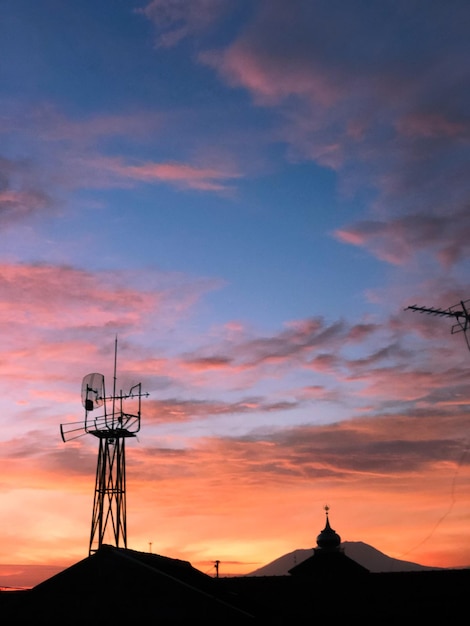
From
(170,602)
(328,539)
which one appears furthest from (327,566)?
(170,602)

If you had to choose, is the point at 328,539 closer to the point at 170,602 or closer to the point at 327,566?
the point at 327,566

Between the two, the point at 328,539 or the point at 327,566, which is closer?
the point at 327,566

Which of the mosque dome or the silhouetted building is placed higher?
the mosque dome

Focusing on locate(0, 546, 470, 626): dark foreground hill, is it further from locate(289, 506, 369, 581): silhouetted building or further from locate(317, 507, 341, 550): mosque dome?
locate(317, 507, 341, 550): mosque dome

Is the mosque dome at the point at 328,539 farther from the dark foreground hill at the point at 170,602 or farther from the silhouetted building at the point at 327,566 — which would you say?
the dark foreground hill at the point at 170,602

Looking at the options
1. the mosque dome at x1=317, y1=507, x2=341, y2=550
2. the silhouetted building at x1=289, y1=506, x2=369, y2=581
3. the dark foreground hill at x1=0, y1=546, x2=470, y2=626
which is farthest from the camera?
the mosque dome at x1=317, y1=507, x2=341, y2=550

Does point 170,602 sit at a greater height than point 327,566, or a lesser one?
lesser

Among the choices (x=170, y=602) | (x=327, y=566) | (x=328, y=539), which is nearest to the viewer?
(x=170, y=602)

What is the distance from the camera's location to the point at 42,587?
3712 centimetres

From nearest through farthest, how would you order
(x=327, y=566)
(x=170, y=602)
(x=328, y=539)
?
(x=170, y=602) → (x=327, y=566) → (x=328, y=539)

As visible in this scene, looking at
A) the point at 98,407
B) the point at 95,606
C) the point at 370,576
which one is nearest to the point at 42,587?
the point at 95,606

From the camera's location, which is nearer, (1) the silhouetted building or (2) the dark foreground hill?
(2) the dark foreground hill

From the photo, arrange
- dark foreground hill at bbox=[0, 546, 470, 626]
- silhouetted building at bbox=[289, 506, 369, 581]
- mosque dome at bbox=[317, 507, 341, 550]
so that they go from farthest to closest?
mosque dome at bbox=[317, 507, 341, 550] < silhouetted building at bbox=[289, 506, 369, 581] < dark foreground hill at bbox=[0, 546, 470, 626]

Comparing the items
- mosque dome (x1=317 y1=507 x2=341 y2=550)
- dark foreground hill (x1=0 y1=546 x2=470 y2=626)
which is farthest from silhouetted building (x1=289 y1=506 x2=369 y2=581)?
dark foreground hill (x1=0 y1=546 x2=470 y2=626)
